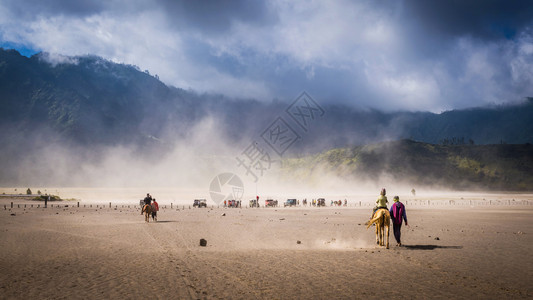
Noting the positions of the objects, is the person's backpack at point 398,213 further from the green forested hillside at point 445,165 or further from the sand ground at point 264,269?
the green forested hillside at point 445,165

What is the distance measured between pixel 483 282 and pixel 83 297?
1139cm

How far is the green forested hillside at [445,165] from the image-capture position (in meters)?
148

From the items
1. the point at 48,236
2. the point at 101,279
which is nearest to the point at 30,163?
the point at 48,236

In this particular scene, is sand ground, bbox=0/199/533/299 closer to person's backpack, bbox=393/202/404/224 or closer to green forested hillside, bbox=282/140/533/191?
person's backpack, bbox=393/202/404/224

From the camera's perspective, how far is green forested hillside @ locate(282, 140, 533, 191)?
148 meters

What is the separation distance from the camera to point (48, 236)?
853 inches

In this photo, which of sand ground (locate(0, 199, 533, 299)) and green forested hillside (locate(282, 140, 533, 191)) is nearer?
sand ground (locate(0, 199, 533, 299))

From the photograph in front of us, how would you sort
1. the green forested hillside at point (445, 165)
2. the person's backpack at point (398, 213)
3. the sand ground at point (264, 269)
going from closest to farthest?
the sand ground at point (264, 269), the person's backpack at point (398, 213), the green forested hillside at point (445, 165)

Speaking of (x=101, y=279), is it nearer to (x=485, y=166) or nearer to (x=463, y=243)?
(x=463, y=243)


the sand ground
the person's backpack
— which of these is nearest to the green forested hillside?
the person's backpack

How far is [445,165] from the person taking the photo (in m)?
164

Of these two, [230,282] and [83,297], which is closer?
[83,297]

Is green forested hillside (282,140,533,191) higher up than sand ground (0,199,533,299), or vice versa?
green forested hillside (282,140,533,191)

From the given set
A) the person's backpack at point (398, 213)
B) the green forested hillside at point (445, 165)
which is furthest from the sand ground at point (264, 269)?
the green forested hillside at point (445, 165)
